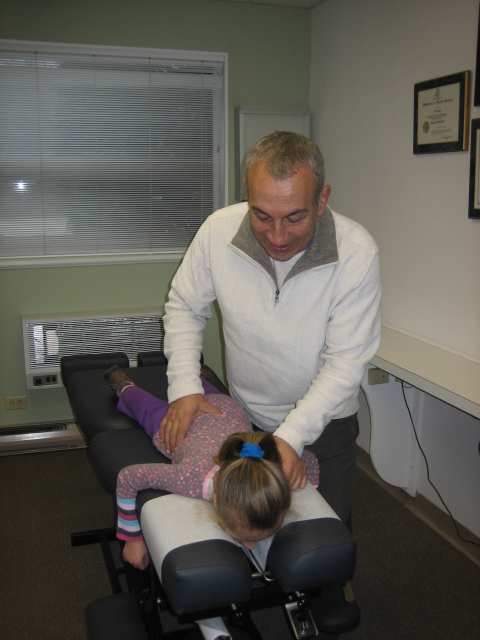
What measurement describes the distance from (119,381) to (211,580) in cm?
126

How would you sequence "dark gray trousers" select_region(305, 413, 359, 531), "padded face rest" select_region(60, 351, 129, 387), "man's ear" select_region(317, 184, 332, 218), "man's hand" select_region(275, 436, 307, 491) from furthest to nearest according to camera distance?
"padded face rest" select_region(60, 351, 129, 387), "dark gray trousers" select_region(305, 413, 359, 531), "man's ear" select_region(317, 184, 332, 218), "man's hand" select_region(275, 436, 307, 491)

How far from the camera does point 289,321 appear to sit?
1559 mm

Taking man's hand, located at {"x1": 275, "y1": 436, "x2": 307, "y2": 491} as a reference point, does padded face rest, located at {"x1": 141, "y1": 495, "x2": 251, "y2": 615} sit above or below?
below

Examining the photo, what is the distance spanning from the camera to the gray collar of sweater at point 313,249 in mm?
1489

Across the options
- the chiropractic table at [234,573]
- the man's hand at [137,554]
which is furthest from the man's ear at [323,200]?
the man's hand at [137,554]

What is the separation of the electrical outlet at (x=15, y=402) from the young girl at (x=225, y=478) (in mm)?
1929

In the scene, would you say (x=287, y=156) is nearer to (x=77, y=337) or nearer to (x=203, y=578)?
(x=203, y=578)

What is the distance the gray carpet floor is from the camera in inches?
81.5

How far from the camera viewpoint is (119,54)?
3.35 m

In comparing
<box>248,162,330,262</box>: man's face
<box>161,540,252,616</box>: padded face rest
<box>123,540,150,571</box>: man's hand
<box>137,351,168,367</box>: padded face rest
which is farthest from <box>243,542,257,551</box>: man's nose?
<box>137,351,168,367</box>: padded face rest

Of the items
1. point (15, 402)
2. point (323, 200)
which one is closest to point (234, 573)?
point (323, 200)

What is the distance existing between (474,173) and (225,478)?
5.30 feet

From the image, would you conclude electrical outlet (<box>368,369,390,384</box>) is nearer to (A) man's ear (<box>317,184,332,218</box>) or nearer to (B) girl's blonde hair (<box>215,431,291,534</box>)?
(A) man's ear (<box>317,184,332,218</box>)

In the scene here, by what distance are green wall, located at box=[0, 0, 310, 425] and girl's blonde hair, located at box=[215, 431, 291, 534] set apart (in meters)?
2.43
